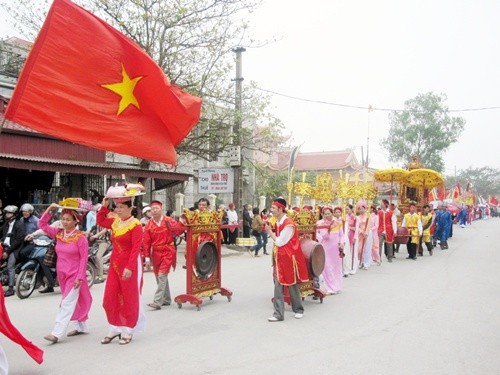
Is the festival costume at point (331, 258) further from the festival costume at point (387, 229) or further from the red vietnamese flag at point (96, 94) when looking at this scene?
the festival costume at point (387, 229)

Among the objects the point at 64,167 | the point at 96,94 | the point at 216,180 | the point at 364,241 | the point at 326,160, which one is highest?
the point at 326,160

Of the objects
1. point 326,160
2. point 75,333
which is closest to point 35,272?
point 75,333

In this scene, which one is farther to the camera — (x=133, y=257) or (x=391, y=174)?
(x=391, y=174)

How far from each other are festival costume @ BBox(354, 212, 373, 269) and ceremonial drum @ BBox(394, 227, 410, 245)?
2.48 metres

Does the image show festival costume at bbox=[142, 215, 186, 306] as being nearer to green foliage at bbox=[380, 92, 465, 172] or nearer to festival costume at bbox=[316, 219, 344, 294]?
festival costume at bbox=[316, 219, 344, 294]

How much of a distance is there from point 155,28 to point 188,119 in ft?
32.7

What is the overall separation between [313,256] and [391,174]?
13.3 meters

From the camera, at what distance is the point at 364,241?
13023 mm

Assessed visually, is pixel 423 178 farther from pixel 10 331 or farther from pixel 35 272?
pixel 10 331

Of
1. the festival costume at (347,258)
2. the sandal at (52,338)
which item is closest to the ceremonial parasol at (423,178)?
the festival costume at (347,258)

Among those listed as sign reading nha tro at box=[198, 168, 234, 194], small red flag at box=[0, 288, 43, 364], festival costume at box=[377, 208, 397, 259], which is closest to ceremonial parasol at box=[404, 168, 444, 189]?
festival costume at box=[377, 208, 397, 259]

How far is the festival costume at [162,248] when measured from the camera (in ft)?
25.8

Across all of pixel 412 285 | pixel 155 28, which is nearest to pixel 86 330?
pixel 412 285

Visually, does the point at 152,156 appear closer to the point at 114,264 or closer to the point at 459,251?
the point at 114,264
